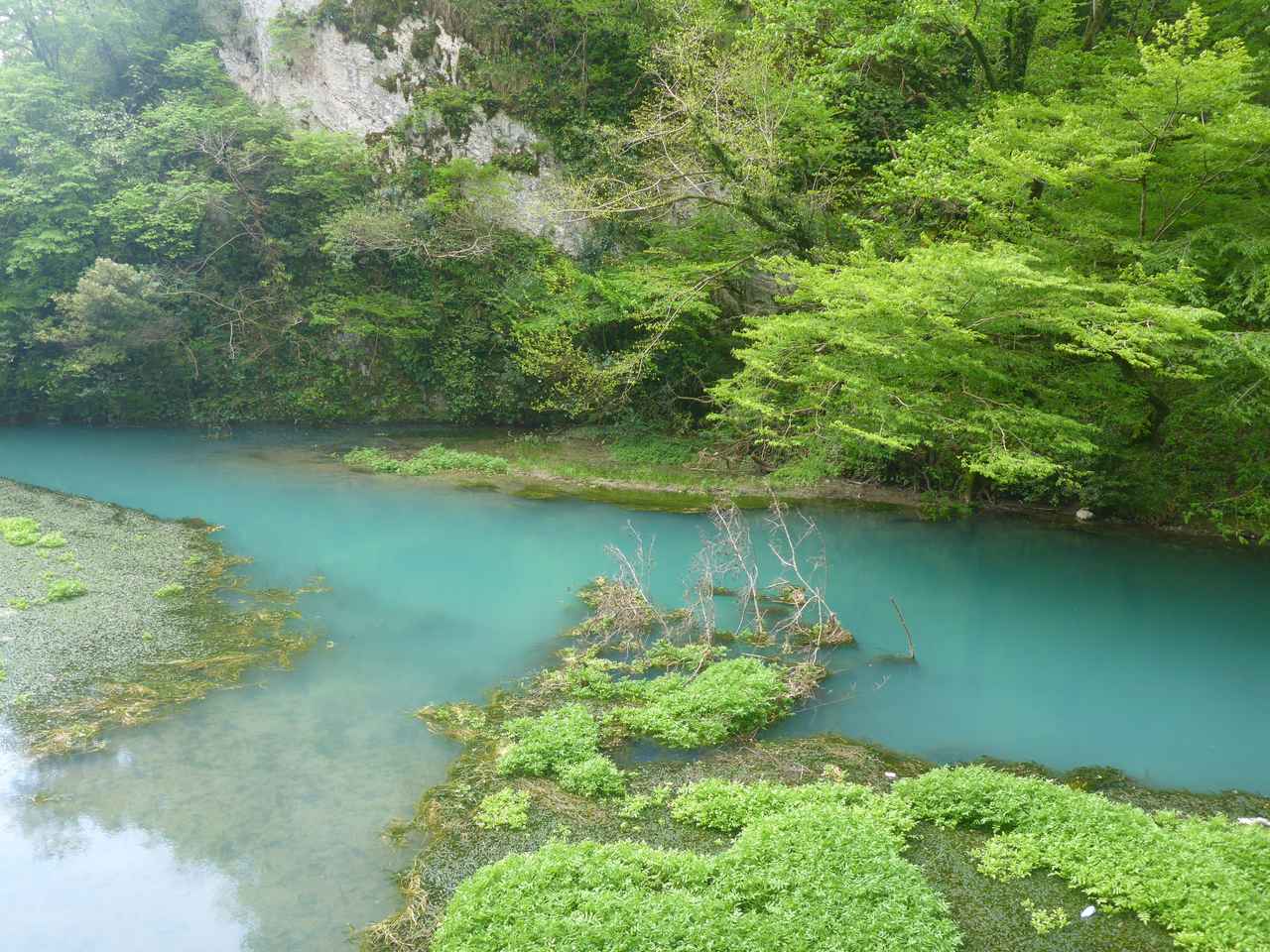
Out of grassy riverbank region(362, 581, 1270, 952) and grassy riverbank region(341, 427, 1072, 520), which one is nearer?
grassy riverbank region(362, 581, 1270, 952)

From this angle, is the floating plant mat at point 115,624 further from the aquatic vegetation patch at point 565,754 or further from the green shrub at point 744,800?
the green shrub at point 744,800

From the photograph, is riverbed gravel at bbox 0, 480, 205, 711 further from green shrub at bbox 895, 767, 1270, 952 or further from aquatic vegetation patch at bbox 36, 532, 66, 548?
green shrub at bbox 895, 767, 1270, 952

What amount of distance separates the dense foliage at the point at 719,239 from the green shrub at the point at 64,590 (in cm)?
966

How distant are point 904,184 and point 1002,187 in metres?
1.87

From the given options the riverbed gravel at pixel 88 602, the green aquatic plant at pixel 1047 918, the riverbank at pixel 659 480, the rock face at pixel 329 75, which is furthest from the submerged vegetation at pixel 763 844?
the rock face at pixel 329 75

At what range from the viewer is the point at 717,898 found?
510 cm

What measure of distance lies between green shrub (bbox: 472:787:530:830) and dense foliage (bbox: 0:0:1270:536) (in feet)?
23.5

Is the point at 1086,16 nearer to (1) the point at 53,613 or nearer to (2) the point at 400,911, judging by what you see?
(2) the point at 400,911

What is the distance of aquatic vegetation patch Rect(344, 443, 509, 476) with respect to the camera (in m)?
18.0

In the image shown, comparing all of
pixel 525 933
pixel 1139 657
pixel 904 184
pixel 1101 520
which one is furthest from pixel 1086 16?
pixel 525 933

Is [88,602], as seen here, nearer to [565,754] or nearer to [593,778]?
[565,754]

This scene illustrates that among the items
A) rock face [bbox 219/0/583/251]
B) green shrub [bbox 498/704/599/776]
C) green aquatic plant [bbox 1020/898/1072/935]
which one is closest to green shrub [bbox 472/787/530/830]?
green shrub [bbox 498/704/599/776]

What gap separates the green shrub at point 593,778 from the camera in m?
6.76

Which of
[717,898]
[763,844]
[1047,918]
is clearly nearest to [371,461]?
[763,844]
